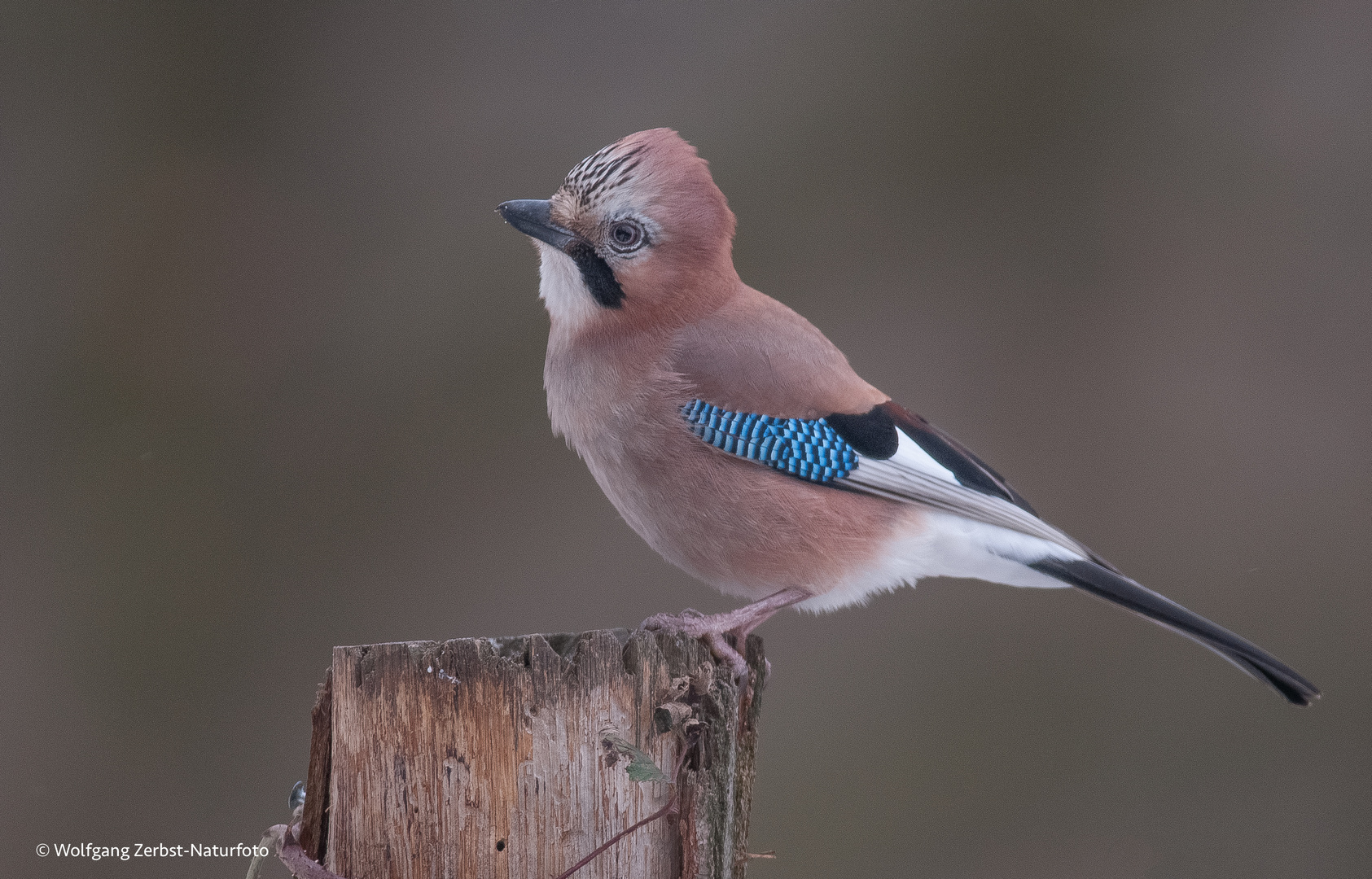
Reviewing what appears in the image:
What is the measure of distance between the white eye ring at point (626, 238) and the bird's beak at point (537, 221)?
0.34ft

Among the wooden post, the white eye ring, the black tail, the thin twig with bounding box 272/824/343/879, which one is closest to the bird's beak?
the white eye ring

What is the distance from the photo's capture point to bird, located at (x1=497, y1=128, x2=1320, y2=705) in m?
3.29

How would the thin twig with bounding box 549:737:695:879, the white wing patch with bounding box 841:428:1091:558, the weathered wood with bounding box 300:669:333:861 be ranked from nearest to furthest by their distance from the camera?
1. the thin twig with bounding box 549:737:695:879
2. the weathered wood with bounding box 300:669:333:861
3. the white wing patch with bounding box 841:428:1091:558

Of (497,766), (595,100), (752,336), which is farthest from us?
(595,100)

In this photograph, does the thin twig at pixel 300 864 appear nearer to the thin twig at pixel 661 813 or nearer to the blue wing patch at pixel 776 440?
the thin twig at pixel 661 813

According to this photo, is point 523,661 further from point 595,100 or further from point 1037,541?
point 595,100

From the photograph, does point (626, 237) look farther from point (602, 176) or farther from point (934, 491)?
point (934, 491)

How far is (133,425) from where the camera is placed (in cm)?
587

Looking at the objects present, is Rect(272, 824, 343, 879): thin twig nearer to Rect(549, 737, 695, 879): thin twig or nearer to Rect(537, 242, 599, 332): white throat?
Rect(549, 737, 695, 879): thin twig

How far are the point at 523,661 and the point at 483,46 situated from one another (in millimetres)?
4663

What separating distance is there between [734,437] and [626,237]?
0.66 m

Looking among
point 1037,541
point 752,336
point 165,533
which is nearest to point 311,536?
point 165,533

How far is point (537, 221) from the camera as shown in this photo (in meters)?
3.48

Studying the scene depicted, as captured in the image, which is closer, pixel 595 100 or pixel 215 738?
pixel 215 738
